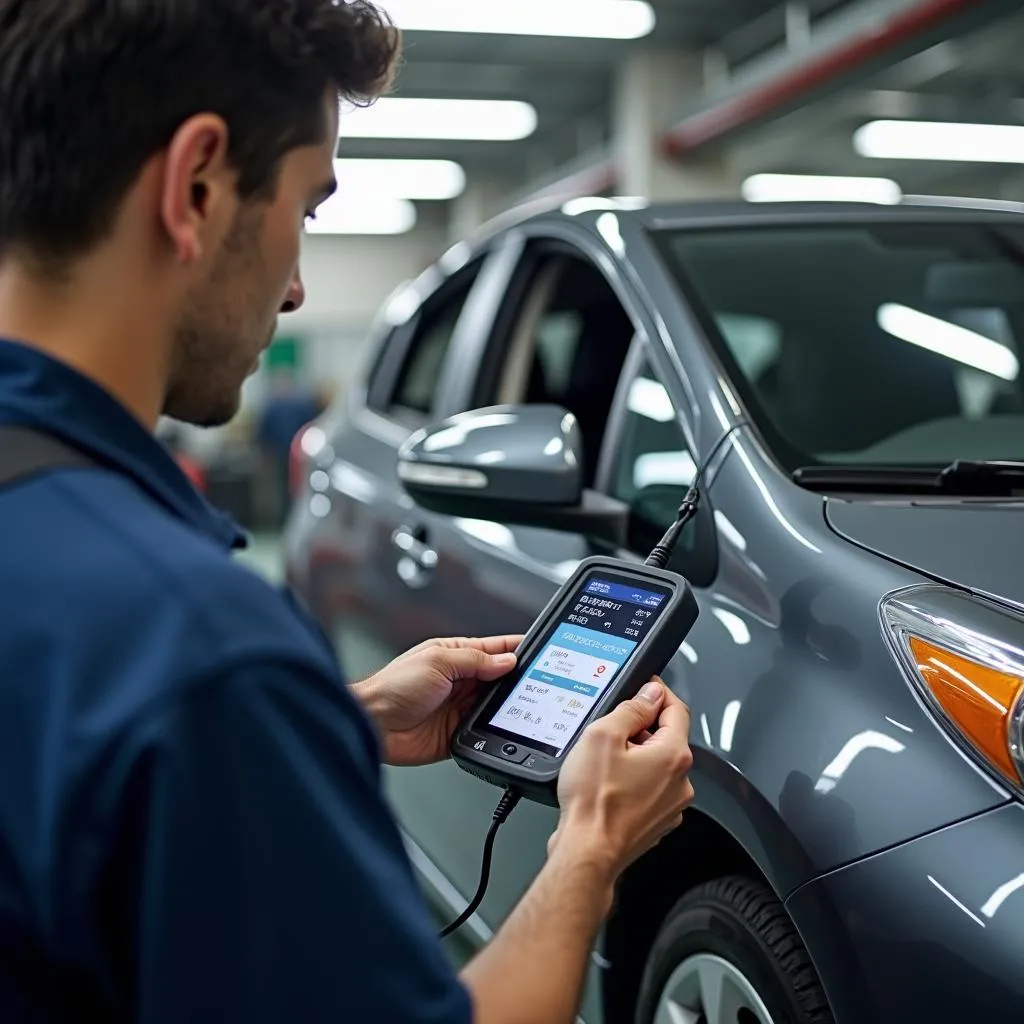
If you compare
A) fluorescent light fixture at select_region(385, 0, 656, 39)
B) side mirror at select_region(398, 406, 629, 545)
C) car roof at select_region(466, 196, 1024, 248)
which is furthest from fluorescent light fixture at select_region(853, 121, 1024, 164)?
side mirror at select_region(398, 406, 629, 545)

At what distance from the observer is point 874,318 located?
1.94m

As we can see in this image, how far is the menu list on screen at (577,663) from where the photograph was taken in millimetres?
1108

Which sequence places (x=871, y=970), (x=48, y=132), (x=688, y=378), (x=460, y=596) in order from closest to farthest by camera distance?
(x=48, y=132) < (x=871, y=970) < (x=688, y=378) < (x=460, y=596)

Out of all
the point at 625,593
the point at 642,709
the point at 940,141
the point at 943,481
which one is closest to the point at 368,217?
the point at 940,141

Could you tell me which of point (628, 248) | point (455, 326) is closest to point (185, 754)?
point (628, 248)

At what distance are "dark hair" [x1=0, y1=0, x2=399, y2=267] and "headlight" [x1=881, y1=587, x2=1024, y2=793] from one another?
0.75 meters

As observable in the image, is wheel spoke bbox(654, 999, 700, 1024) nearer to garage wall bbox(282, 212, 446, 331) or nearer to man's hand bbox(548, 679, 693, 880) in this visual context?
man's hand bbox(548, 679, 693, 880)

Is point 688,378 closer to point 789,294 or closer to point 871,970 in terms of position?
point 789,294

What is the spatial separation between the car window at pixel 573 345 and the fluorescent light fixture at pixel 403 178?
32.3ft

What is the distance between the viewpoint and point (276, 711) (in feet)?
1.94

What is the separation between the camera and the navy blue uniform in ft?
1.84

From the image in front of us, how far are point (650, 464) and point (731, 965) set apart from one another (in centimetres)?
65

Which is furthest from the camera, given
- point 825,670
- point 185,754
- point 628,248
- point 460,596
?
point 460,596

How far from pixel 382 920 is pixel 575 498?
3.29ft
